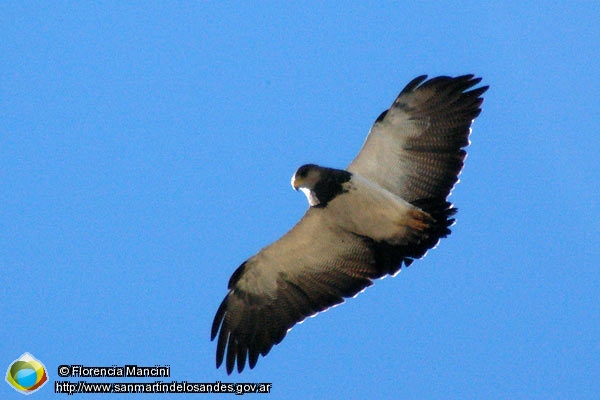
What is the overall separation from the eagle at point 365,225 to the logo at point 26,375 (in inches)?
131

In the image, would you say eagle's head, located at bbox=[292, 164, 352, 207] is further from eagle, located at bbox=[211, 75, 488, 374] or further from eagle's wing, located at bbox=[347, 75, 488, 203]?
eagle's wing, located at bbox=[347, 75, 488, 203]

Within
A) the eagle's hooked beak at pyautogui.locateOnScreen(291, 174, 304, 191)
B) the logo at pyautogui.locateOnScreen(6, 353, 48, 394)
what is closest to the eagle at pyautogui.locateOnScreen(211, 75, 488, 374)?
the eagle's hooked beak at pyautogui.locateOnScreen(291, 174, 304, 191)

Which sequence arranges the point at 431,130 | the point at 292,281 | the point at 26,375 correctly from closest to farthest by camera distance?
the point at 431,130
the point at 292,281
the point at 26,375

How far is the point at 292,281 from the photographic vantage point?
15.9 metres

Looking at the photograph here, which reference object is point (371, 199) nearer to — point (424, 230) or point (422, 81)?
point (424, 230)

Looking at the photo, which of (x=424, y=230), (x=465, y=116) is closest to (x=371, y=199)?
(x=424, y=230)

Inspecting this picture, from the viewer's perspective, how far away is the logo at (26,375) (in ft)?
55.8

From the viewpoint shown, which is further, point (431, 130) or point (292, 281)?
point (292, 281)

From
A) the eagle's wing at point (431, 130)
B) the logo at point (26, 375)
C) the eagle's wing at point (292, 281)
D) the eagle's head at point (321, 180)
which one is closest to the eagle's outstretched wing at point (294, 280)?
the eagle's wing at point (292, 281)

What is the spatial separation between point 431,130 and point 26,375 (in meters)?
7.36

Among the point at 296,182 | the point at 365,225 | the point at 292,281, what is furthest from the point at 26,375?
the point at 365,225

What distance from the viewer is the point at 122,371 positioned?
16234 millimetres

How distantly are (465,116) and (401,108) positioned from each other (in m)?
0.91

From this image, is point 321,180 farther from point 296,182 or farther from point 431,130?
point 431,130
